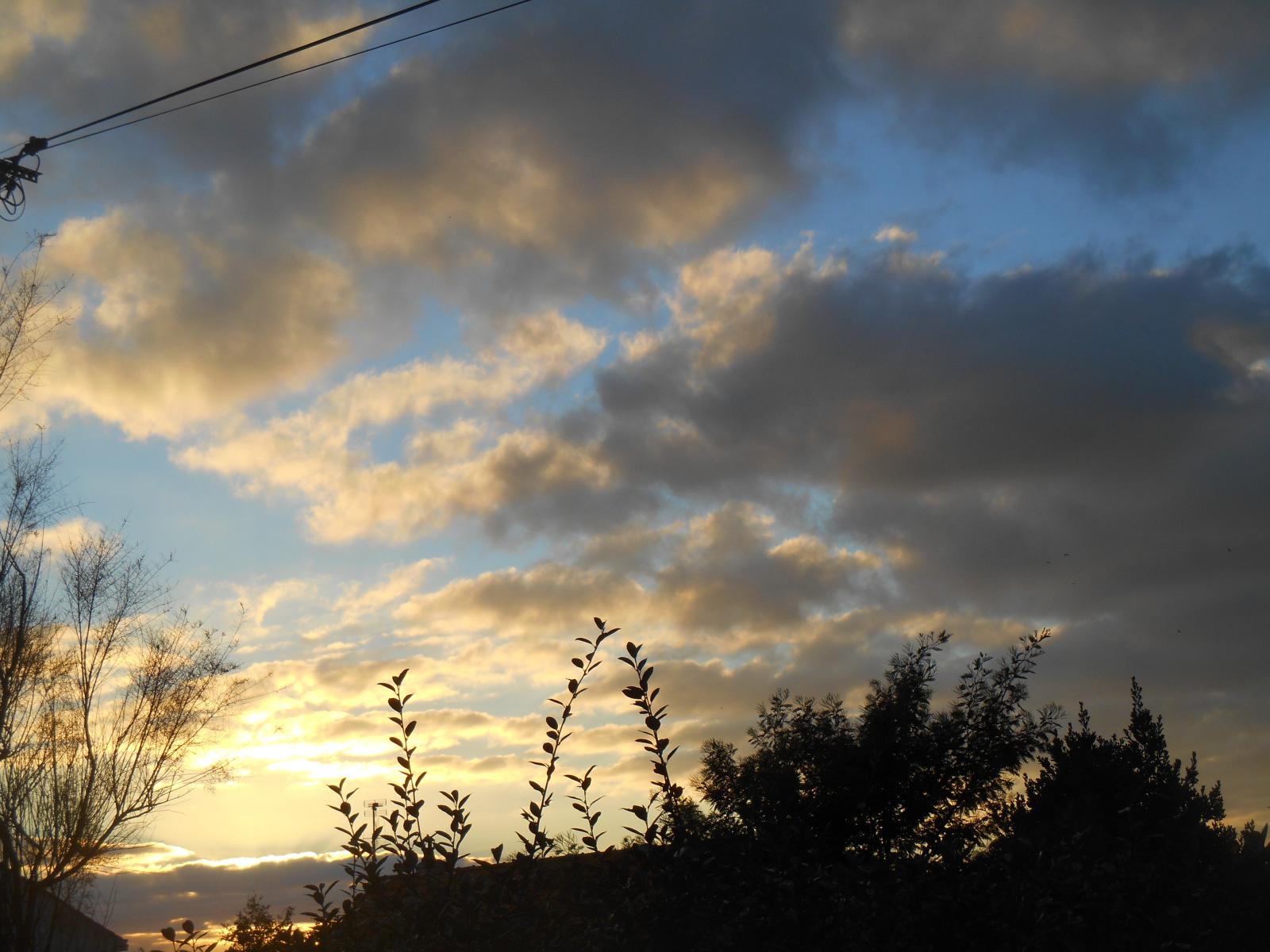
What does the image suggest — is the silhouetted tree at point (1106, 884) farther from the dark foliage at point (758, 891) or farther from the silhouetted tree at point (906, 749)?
the silhouetted tree at point (906, 749)

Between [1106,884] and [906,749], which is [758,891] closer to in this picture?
[1106,884]

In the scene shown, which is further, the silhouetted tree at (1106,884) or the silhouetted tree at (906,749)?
the silhouetted tree at (906,749)

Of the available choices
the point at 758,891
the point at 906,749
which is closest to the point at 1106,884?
the point at 758,891

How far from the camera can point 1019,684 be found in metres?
27.2

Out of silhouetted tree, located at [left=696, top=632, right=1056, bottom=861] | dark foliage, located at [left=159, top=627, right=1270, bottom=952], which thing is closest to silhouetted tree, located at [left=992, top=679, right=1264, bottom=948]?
dark foliage, located at [left=159, top=627, right=1270, bottom=952]

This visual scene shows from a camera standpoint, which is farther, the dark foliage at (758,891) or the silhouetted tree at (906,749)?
the silhouetted tree at (906,749)

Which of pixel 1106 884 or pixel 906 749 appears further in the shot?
pixel 906 749

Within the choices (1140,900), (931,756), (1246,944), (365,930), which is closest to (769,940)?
(365,930)

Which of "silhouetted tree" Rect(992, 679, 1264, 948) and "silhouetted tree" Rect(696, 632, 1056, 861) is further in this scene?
"silhouetted tree" Rect(696, 632, 1056, 861)

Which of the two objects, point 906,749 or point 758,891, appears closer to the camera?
point 758,891

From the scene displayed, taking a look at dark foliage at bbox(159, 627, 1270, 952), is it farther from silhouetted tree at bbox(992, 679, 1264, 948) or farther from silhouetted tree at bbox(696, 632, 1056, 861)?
silhouetted tree at bbox(696, 632, 1056, 861)

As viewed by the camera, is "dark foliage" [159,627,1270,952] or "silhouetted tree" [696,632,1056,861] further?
"silhouetted tree" [696,632,1056,861]

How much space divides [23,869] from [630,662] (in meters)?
24.9

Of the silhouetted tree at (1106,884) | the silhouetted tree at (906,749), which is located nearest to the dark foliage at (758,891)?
the silhouetted tree at (1106,884)
